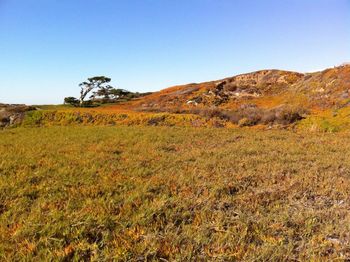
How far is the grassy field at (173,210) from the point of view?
446 cm

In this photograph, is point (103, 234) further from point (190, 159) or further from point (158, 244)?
point (190, 159)

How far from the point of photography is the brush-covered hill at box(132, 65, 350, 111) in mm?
39000

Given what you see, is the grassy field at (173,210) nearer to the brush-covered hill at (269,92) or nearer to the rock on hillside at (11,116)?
the brush-covered hill at (269,92)

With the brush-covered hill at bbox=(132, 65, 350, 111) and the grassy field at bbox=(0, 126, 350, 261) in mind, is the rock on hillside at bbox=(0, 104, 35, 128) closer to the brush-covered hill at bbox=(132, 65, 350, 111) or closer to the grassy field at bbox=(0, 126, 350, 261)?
the brush-covered hill at bbox=(132, 65, 350, 111)

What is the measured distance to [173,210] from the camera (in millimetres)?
6043

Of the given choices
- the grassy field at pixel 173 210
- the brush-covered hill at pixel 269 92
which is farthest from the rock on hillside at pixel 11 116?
the grassy field at pixel 173 210

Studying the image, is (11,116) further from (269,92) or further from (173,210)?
(269,92)

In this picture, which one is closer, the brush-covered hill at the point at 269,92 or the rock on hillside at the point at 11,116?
the rock on hillside at the point at 11,116

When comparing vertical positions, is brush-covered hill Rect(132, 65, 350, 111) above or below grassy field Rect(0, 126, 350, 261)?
above

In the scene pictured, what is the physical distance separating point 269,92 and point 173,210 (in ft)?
164

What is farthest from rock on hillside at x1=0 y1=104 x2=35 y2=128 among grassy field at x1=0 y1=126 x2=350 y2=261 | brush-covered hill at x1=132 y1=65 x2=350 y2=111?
grassy field at x1=0 y1=126 x2=350 y2=261

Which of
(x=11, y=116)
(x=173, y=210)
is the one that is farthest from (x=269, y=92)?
(x=173, y=210)

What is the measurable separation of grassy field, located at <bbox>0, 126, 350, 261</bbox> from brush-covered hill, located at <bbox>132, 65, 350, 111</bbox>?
29583 millimetres

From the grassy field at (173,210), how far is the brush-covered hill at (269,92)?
97.1 feet
